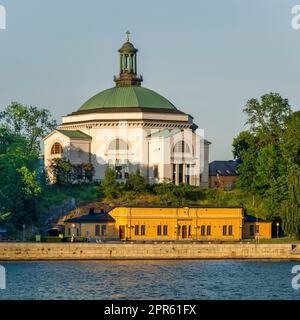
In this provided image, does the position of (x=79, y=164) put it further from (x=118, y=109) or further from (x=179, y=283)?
(x=179, y=283)

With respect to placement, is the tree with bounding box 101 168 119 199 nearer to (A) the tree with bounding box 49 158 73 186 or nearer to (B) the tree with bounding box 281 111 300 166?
(A) the tree with bounding box 49 158 73 186

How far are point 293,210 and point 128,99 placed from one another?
2712cm

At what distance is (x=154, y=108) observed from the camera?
11594 cm

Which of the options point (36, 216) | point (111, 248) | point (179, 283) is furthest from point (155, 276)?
point (36, 216)

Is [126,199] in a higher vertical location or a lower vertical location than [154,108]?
lower

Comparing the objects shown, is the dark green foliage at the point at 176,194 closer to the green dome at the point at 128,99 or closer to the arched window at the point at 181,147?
the arched window at the point at 181,147

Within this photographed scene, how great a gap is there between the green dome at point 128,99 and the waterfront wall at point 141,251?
103 ft

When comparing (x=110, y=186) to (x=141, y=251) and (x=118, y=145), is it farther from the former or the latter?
(x=141, y=251)

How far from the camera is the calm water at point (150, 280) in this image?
2601 inches

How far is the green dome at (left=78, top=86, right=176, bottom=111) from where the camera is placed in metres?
116

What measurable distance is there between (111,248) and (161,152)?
28947mm

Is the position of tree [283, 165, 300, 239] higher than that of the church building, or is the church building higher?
the church building

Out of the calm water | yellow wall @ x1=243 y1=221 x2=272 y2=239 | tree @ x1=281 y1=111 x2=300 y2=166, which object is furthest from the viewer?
tree @ x1=281 y1=111 x2=300 y2=166

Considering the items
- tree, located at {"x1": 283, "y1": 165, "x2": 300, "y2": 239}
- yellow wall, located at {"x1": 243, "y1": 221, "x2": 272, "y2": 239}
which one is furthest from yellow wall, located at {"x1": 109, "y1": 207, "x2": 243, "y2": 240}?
tree, located at {"x1": 283, "y1": 165, "x2": 300, "y2": 239}
